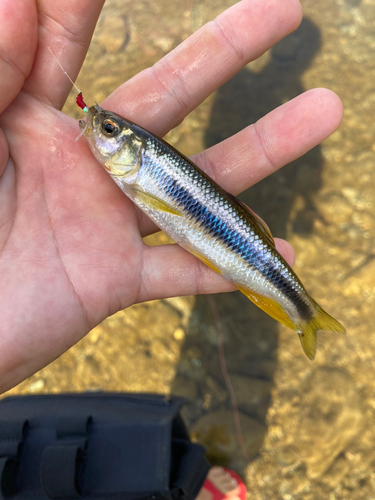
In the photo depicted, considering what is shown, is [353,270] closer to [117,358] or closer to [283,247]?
[283,247]

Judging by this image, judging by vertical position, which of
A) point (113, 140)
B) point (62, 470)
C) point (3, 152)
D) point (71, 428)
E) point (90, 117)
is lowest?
point (71, 428)

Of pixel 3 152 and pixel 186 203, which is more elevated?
pixel 3 152

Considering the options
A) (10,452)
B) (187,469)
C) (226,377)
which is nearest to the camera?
(10,452)

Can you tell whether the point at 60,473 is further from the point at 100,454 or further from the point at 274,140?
the point at 274,140

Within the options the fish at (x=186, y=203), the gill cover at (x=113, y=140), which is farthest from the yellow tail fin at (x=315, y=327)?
the gill cover at (x=113, y=140)

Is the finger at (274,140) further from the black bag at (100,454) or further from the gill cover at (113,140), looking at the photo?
the black bag at (100,454)

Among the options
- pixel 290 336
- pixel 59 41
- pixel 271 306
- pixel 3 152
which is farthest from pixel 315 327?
pixel 59 41

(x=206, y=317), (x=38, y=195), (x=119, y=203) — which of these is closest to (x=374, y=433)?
(x=206, y=317)
